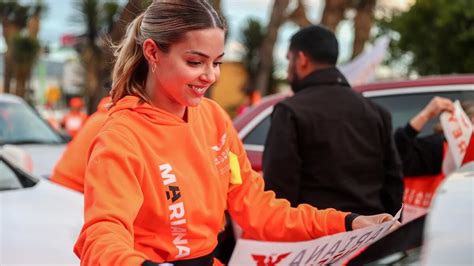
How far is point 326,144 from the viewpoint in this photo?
3.49 m

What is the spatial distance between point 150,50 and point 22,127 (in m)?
5.84

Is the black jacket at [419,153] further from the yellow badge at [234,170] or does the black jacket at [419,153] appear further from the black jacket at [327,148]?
the yellow badge at [234,170]

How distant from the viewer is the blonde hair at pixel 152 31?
228 cm

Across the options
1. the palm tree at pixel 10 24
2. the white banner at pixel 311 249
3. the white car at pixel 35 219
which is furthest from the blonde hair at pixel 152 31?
the palm tree at pixel 10 24

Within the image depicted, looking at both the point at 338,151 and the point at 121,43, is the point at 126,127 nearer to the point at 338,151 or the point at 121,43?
the point at 121,43

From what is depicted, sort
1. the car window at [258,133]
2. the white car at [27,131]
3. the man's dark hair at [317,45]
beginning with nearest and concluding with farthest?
the man's dark hair at [317,45]
the car window at [258,133]
the white car at [27,131]

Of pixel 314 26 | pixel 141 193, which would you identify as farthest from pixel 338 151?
pixel 141 193

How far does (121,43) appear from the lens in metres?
2.55

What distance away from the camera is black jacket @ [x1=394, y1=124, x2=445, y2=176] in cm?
439

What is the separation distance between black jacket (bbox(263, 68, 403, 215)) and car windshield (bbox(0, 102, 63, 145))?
4.53m

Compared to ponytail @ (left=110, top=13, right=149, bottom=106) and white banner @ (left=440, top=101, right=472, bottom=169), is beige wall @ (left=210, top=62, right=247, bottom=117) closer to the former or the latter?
white banner @ (left=440, top=101, right=472, bottom=169)

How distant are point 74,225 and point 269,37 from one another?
51.3 ft

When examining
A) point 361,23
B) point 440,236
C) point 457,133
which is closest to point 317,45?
point 457,133

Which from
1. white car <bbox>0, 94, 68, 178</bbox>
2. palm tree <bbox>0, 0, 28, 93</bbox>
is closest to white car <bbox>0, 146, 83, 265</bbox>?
white car <bbox>0, 94, 68, 178</bbox>
